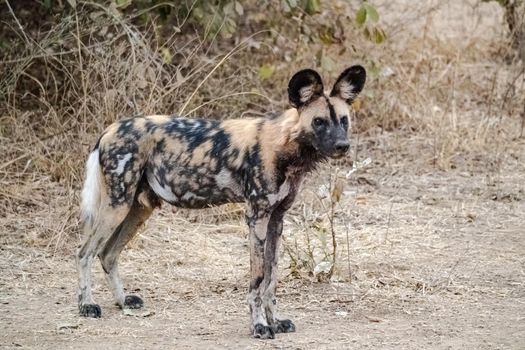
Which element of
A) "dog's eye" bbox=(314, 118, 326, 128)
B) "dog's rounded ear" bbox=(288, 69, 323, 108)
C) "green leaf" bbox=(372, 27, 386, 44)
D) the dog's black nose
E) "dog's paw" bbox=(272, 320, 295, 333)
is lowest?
"dog's paw" bbox=(272, 320, 295, 333)

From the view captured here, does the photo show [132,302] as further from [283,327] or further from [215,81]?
[215,81]

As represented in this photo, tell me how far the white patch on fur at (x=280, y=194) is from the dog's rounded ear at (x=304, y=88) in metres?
0.34

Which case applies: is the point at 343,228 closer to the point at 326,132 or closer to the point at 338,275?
the point at 338,275

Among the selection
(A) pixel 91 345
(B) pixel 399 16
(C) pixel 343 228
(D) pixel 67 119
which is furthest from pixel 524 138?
(A) pixel 91 345

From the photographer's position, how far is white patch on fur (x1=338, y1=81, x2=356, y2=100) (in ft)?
14.9

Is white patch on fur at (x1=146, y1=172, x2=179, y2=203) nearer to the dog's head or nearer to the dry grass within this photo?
the dry grass

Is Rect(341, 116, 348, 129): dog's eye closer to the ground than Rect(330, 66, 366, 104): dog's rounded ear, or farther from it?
closer to the ground

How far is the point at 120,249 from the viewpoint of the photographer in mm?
5016

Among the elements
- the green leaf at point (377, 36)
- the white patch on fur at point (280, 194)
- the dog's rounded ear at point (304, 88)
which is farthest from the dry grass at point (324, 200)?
the dog's rounded ear at point (304, 88)

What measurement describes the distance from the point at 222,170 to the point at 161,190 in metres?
0.33

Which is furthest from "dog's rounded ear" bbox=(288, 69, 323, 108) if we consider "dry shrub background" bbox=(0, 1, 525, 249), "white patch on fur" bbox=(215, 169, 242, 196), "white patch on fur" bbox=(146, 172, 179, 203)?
"dry shrub background" bbox=(0, 1, 525, 249)

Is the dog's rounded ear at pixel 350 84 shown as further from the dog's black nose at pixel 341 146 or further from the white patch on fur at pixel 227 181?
the white patch on fur at pixel 227 181

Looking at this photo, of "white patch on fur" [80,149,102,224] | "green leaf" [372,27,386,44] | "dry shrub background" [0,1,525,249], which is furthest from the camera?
"green leaf" [372,27,386,44]

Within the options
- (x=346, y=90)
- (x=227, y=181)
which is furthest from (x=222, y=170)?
(x=346, y=90)
